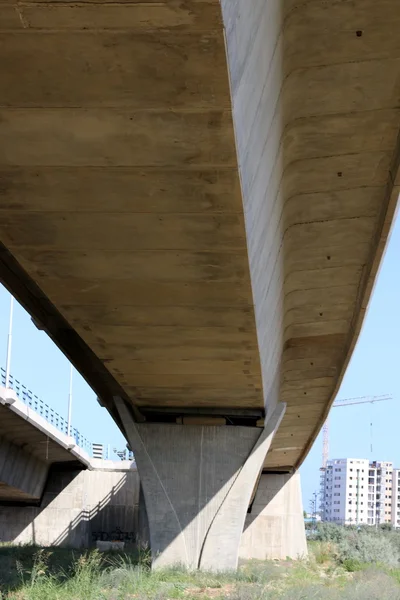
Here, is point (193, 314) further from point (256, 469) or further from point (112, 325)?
point (256, 469)

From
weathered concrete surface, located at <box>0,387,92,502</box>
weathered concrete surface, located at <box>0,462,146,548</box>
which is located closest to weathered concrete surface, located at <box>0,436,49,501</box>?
weathered concrete surface, located at <box>0,387,92,502</box>

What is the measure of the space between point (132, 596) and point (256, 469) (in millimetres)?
7887

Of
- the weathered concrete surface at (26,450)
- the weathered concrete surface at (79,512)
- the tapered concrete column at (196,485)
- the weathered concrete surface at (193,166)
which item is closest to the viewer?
the weathered concrete surface at (193,166)

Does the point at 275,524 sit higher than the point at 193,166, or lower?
lower

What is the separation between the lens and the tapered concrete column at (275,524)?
45719 mm

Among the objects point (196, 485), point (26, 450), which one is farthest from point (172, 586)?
point (26, 450)

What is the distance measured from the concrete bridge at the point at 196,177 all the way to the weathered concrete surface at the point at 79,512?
2752 cm

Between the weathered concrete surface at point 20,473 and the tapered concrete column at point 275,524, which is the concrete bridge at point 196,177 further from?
the tapered concrete column at point 275,524

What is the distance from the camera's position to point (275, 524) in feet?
154

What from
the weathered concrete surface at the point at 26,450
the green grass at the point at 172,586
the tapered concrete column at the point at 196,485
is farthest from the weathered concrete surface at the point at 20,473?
the tapered concrete column at the point at 196,485

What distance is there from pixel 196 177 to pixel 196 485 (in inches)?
599

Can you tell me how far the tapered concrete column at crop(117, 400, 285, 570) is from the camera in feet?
77.6

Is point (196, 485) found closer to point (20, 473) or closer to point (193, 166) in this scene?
point (193, 166)

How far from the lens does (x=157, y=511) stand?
935 inches
